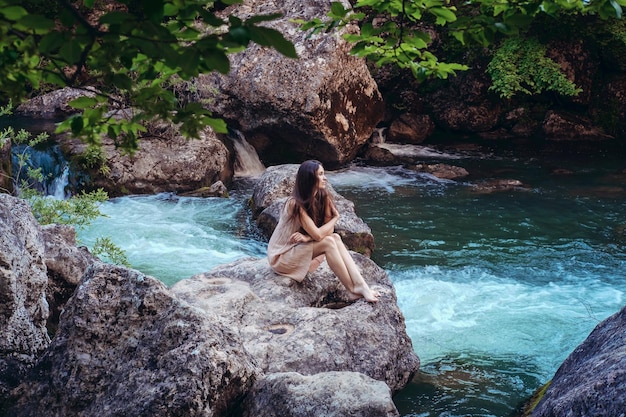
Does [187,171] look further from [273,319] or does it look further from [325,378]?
[325,378]

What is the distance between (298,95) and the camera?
46.5 feet

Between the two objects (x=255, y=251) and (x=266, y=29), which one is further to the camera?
(x=255, y=251)

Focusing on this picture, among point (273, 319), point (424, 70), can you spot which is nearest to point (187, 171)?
point (273, 319)

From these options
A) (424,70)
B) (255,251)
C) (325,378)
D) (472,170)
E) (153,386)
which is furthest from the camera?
(472,170)

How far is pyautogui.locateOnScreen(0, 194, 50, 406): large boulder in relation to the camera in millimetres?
4031

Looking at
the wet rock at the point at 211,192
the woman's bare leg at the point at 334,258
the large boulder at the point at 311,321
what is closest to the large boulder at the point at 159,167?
the wet rock at the point at 211,192

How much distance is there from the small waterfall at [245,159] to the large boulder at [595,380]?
426 inches

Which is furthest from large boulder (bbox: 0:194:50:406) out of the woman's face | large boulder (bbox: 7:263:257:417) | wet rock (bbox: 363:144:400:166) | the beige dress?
wet rock (bbox: 363:144:400:166)

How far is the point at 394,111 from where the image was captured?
18844 mm

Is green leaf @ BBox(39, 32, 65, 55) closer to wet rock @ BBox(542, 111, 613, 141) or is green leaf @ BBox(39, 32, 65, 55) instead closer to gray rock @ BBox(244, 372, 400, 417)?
gray rock @ BBox(244, 372, 400, 417)

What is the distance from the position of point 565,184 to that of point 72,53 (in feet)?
45.7

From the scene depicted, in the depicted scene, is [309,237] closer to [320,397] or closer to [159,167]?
[320,397]

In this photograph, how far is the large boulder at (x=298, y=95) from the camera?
14250mm

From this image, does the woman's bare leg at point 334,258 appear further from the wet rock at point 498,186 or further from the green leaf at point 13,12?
the wet rock at point 498,186
